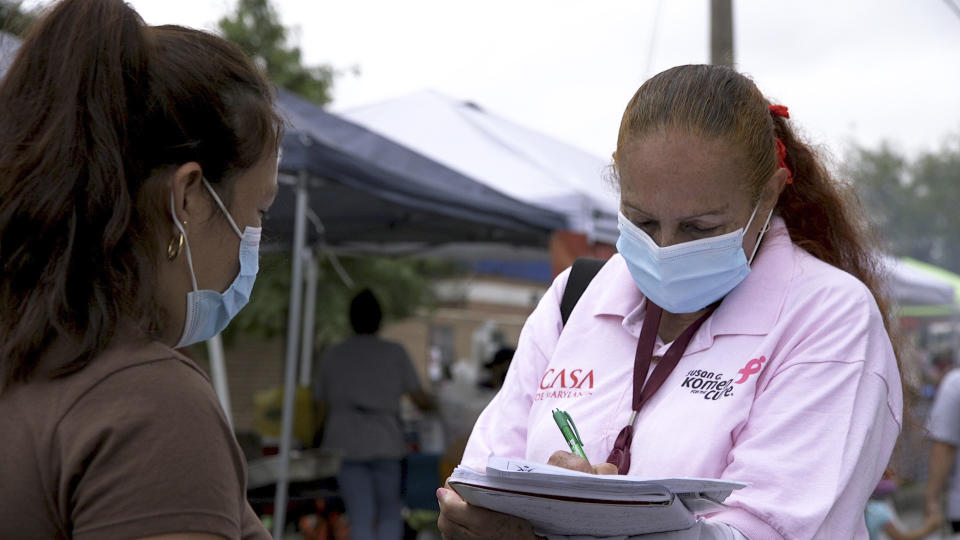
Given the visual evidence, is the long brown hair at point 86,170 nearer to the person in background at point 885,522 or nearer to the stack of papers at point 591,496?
A: the stack of papers at point 591,496

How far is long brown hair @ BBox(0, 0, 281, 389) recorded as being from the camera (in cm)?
120

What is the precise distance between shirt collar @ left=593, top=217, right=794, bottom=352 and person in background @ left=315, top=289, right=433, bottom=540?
15.9 ft

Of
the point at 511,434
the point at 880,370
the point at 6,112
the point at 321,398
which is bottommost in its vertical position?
the point at 321,398

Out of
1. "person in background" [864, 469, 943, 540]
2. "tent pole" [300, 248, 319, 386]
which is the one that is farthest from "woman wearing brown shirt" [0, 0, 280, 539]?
"tent pole" [300, 248, 319, 386]

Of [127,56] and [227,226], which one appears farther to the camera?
[227,226]

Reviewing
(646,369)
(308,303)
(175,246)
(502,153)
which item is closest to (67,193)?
(175,246)

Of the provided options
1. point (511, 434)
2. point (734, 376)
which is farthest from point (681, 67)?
point (511, 434)

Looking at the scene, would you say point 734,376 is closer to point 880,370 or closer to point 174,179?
point 880,370

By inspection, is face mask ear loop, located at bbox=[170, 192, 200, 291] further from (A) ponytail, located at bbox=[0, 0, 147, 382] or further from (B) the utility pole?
(B) the utility pole

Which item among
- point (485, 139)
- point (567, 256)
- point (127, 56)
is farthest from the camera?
point (485, 139)

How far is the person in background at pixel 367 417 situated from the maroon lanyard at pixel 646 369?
16.2ft

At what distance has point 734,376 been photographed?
1.78 metres

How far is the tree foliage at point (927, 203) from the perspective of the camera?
57.4m

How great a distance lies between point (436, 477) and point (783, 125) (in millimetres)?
5805
